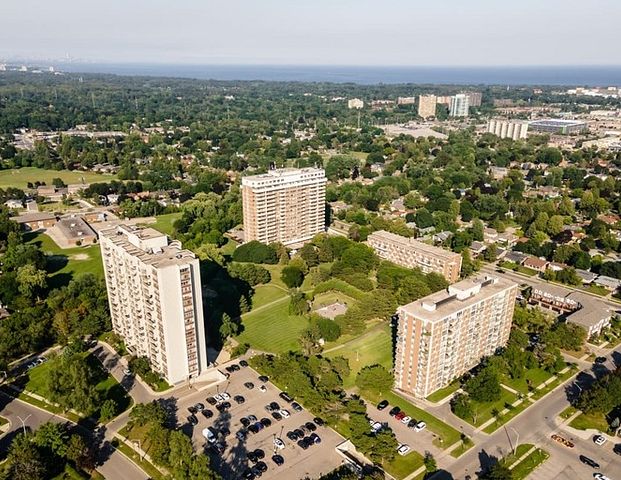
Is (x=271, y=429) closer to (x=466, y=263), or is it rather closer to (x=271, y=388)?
(x=271, y=388)

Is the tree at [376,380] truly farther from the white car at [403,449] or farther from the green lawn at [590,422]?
the green lawn at [590,422]

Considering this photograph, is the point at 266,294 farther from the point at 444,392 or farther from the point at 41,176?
the point at 41,176

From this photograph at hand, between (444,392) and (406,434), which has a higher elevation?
(444,392)

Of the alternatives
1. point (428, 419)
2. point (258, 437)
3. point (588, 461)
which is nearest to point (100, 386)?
point (258, 437)

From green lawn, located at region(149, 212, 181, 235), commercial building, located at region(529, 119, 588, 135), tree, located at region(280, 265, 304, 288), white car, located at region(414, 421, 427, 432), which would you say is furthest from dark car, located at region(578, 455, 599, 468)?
commercial building, located at region(529, 119, 588, 135)

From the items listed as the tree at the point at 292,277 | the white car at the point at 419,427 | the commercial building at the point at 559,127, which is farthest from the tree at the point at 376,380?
the commercial building at the point at 559,127

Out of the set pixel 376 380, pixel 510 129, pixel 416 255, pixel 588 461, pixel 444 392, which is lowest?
pixel 588 461

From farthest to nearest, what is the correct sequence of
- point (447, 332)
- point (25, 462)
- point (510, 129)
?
point (510, 129) → point (447, 332) → point (25, 462)
